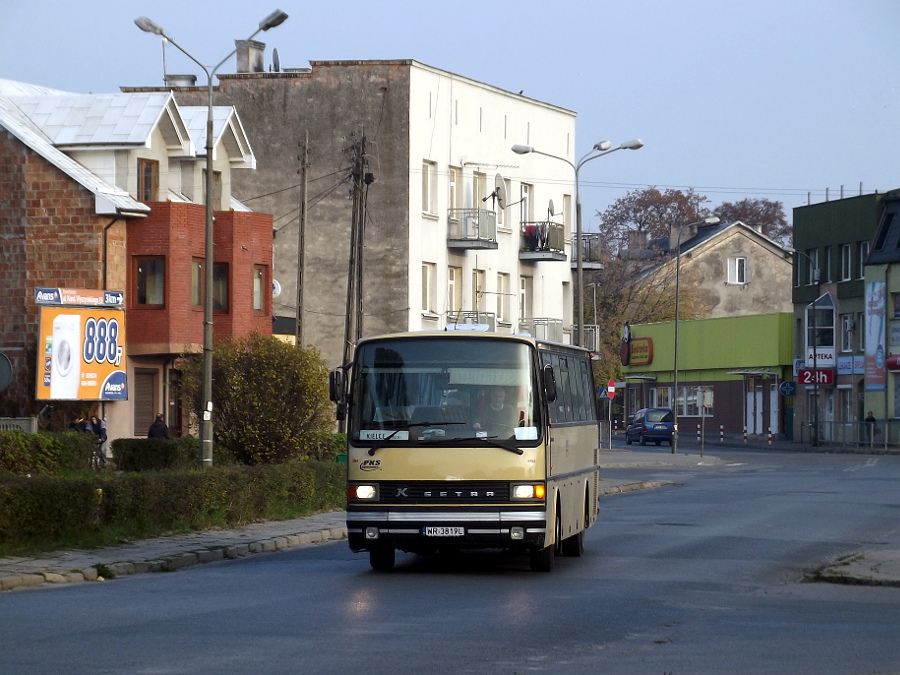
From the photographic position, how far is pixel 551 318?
198 feet

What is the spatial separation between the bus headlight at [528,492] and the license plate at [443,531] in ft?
2.21

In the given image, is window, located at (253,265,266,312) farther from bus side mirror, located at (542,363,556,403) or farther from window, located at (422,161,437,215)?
bus side mirror, located at (542,363,556,403)

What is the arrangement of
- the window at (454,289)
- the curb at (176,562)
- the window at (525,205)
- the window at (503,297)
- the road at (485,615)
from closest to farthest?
the road at (485,615) → the curb at (176,562) → the window at (454,289) → the window at (503,297) → the window at (525,205)

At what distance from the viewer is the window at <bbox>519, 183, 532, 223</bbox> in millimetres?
60500

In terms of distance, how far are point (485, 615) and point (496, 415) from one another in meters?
3.98

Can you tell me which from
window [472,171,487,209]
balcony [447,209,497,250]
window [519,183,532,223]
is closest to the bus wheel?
balcony [447,209,497,250]

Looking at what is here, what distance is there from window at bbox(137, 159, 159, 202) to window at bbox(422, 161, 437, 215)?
12374mm

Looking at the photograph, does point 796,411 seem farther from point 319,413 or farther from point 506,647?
point 506,647

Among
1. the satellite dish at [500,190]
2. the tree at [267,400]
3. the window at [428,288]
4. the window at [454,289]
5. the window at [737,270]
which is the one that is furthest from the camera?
the window at [737,270]

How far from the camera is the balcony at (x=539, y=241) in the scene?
59688 millimetres

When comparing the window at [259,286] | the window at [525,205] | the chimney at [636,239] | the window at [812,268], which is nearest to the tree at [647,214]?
the chimney at [636,239]

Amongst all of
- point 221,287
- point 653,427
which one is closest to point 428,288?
point 221,287

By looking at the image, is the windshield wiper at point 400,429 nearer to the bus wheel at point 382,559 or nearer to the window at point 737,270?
the bus wheel at point 382,559

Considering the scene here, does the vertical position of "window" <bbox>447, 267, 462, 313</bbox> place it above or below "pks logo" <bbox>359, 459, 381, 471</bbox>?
above
